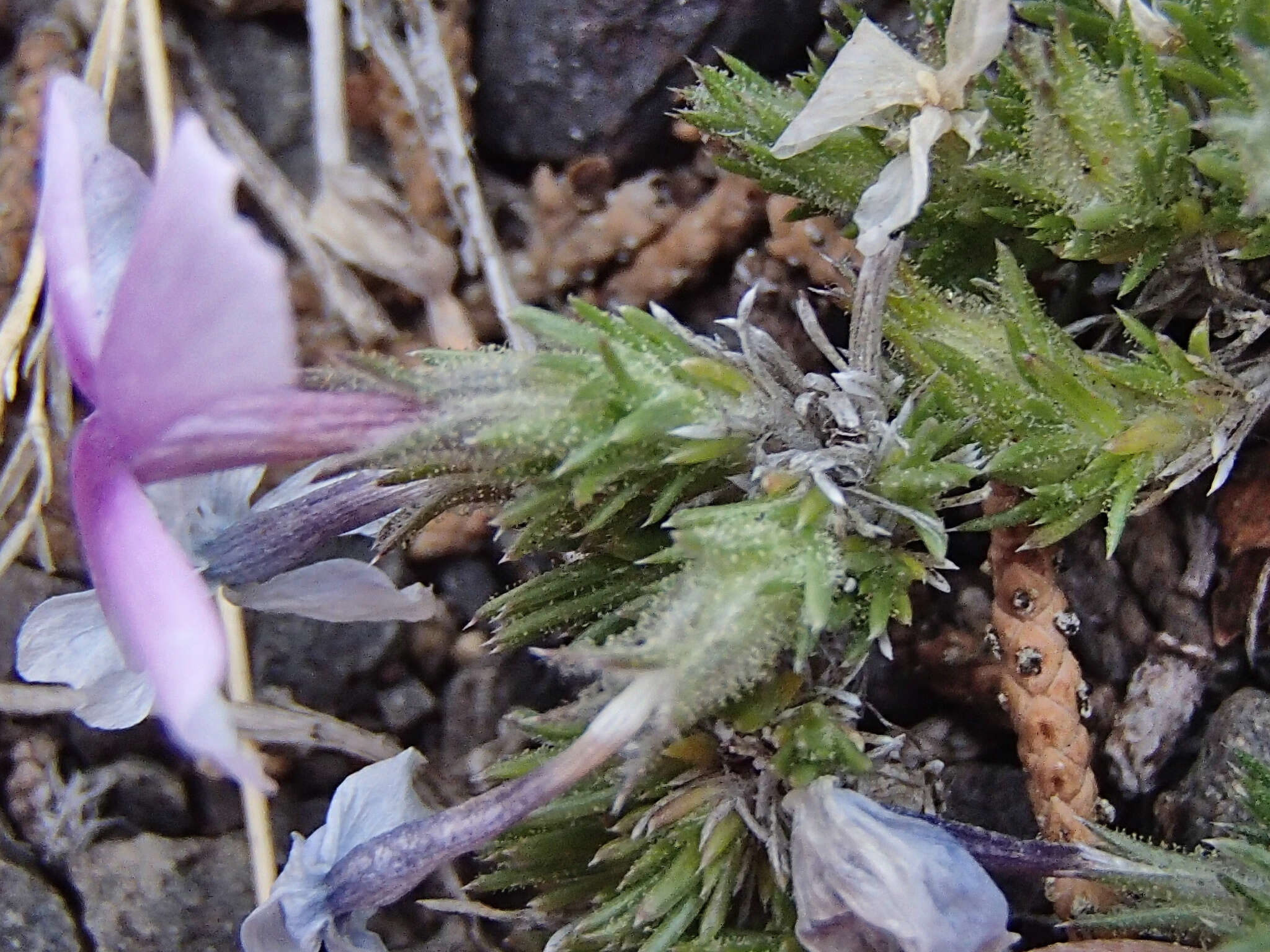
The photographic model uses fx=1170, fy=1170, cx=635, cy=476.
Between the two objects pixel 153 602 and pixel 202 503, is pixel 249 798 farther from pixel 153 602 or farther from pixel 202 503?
pixel 153 602

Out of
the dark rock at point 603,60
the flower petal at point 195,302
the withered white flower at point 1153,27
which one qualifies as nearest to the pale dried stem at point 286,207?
the dark rock at point 603,60

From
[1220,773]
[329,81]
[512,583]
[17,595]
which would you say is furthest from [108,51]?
[1220,773]

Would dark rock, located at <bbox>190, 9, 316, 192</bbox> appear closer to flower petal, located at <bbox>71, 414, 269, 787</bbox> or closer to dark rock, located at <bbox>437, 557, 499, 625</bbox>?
dark rock, located at <bbox>437, 557, 499, 625</bbox>

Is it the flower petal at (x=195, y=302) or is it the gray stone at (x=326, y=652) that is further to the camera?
the gray stone at (x=326, y=652)

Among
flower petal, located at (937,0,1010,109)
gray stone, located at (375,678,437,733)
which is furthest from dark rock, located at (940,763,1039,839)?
flower petal, located at (937,0,1010,109)

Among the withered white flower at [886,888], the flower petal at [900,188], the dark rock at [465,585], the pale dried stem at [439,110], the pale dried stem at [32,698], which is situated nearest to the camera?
the withered white flower at [886,888]

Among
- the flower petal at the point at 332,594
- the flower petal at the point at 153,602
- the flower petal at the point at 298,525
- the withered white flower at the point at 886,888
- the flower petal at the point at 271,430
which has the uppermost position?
the flower petal at the point at 271,430

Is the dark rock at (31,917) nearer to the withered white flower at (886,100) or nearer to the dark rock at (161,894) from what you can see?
the dark rock at (161,894)
